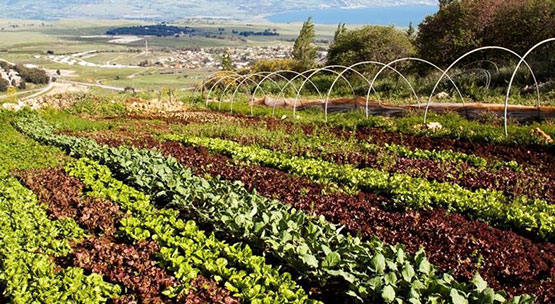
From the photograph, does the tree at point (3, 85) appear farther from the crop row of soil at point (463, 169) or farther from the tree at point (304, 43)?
the crop row of soil at point (463, 169)

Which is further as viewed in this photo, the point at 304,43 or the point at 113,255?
the point at 304,43

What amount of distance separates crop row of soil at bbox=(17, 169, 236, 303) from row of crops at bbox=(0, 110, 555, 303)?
2cm

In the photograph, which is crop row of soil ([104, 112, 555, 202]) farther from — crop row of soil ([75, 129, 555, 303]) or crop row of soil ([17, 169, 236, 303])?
crop row of soil ([17, 169, 236, 303])

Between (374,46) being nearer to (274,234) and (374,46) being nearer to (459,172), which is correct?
(459,172)

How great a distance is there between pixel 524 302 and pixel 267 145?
7.80 m

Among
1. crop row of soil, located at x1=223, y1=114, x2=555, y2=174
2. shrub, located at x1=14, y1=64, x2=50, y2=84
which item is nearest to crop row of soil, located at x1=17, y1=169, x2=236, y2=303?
crop row of soil, located at x1=223, y1=114, x2=555, y2=174

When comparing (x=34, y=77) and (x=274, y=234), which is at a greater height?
(x=274, y=234)

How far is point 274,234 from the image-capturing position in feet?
15.4

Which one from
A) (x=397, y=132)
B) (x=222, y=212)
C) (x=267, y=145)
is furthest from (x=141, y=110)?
(x=222, y=212)

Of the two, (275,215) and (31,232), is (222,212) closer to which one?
(275,215)

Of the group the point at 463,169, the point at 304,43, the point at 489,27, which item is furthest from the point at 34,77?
the point at 463,169

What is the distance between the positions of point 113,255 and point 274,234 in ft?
5.52

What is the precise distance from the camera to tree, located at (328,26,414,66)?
30.0 metres

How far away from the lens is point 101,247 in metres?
4.77
